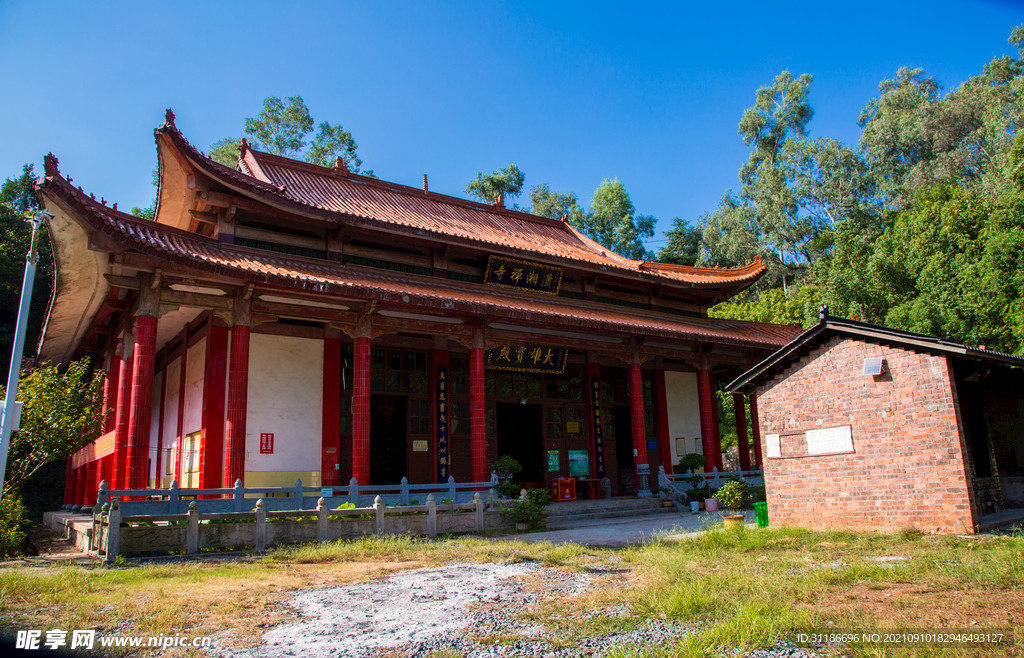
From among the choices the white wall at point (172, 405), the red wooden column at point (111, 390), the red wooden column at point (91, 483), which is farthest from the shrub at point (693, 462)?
the red wooden column at point (91, 483)

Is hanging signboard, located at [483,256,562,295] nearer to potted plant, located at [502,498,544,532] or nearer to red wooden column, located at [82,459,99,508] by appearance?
potted plant, located at [502,498,544,532]

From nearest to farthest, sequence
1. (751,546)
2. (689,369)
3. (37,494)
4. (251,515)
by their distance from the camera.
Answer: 1. (751,546)
2. (251,515)
3. (689,369)
4. (37,494)

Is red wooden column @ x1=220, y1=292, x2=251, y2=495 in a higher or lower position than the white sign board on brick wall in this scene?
higher

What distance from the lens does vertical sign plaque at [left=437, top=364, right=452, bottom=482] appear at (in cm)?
1453

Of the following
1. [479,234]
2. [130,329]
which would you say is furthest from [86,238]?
[479,234]

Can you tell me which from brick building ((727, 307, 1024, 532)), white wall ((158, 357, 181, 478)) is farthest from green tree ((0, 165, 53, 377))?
brick building ((727, 307, 1024, 532))

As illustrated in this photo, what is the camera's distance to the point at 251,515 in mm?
9344

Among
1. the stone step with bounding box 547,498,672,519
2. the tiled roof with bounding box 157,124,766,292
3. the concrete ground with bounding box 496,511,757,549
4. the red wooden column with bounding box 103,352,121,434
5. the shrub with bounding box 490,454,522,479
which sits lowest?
the concrete ground with bounding box 496,511,757,549

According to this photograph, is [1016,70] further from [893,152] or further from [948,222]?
[948,222]

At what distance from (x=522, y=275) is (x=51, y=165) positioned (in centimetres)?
1005

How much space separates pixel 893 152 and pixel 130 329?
140 ft

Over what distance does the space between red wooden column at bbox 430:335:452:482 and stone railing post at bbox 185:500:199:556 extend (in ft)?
20.4

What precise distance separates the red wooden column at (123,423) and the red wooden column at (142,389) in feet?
Answer: 0.70

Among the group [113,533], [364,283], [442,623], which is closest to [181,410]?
[364,283]
